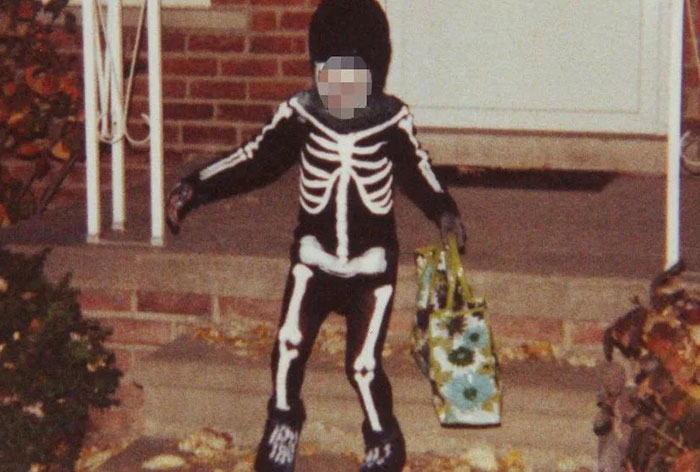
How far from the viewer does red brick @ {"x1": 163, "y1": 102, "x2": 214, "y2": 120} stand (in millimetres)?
6672

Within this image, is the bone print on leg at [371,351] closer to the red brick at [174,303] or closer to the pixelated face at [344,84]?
the pixelated face at [344,84]

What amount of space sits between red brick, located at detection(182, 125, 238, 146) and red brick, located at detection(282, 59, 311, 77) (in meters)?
0.41

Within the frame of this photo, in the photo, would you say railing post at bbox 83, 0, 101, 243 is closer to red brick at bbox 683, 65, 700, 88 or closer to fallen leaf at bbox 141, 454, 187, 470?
fallen leaf at bbox 141, 454, 187, 470

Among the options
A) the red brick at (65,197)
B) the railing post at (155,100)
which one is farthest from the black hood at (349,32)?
the red brick at (65,197)

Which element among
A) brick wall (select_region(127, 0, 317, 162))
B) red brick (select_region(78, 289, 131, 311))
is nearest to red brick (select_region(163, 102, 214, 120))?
brick wall (select_region(127, 0, 317, 162))

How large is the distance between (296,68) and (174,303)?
6.60 ft

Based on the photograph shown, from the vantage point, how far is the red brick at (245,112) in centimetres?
660

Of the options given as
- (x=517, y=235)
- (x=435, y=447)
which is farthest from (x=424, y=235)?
(x=435, y=447)

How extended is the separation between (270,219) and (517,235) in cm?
108

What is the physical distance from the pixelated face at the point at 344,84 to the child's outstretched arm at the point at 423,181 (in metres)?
0.18

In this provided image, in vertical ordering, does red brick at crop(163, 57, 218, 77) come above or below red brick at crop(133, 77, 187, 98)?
above

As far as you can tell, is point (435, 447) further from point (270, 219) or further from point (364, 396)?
point (270, 219)

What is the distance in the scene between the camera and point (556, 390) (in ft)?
13.7

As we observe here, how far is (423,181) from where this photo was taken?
156 inches
